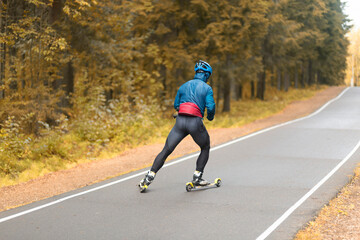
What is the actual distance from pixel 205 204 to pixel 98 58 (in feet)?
42.8

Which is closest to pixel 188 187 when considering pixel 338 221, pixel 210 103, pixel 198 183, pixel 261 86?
pixel 198 183

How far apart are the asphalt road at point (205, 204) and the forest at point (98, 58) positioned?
12.4 feet

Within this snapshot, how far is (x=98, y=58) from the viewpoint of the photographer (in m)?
19.4

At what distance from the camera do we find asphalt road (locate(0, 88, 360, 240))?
6.21 m

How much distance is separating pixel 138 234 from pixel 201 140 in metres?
2.64

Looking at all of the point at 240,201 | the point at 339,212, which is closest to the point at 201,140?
the point at 240,201

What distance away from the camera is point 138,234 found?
607 centimetres

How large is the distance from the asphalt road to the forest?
149 inches

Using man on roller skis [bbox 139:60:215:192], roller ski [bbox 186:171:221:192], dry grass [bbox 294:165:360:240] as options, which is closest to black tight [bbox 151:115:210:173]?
man on roller skis [bbox 139:60:215:192]

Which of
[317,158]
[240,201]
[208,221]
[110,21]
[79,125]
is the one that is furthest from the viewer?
[110,21]

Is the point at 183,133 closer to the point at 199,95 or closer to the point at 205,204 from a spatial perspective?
the point at 199,95

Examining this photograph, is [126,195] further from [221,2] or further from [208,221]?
[221,2]

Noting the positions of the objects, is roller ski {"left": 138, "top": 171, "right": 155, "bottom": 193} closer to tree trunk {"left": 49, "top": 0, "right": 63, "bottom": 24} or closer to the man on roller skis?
the man on roller skis

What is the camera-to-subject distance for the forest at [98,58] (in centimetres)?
1402
